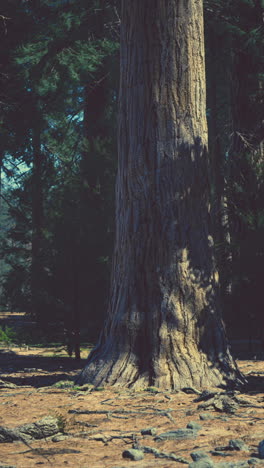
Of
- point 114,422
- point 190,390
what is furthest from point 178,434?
point 190,390

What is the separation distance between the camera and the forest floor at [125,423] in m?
4.09

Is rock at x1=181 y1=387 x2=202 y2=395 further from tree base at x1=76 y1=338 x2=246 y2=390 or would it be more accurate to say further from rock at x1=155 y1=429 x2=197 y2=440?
rock at x1=155 y1=429 x2=197 y2=440

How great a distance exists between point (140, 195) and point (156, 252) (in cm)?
70

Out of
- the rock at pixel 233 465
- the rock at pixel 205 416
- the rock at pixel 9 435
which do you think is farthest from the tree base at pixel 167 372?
the rock at pixel 233 465

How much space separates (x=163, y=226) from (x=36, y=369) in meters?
3.92

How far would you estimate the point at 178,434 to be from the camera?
4641 mm

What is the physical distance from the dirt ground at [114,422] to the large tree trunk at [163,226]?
1.48 feet

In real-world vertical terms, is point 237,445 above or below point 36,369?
below

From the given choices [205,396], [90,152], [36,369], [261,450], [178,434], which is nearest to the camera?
[261,450]

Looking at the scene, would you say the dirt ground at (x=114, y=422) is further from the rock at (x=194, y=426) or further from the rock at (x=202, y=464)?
the rock at (x=202, y=464)

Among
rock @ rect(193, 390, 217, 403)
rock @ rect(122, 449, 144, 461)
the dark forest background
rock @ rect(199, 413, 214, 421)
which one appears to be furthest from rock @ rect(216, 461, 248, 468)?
the dark forest background

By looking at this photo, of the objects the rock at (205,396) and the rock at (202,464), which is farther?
the rock at (205,396)

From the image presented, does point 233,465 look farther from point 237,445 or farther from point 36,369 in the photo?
point 36,369

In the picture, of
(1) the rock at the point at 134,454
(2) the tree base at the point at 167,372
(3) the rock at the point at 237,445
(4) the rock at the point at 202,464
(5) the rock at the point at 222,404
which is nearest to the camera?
(4) the rock at the point at 202,464
